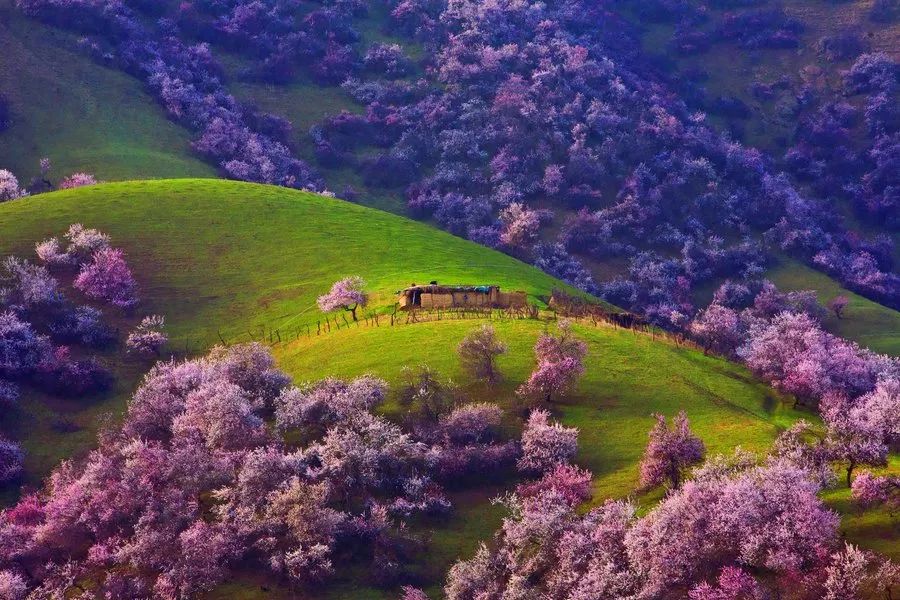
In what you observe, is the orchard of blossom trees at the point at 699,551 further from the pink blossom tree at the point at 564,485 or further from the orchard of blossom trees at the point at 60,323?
the orchard of blossom trees at the point at 60,323

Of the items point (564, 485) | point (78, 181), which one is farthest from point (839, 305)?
point (78, 181)

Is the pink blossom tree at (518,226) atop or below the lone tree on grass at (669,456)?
atop

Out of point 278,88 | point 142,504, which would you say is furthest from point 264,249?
point 278,88

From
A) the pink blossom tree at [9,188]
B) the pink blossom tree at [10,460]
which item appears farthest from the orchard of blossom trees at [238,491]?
the pink blossom tree at [9,188]

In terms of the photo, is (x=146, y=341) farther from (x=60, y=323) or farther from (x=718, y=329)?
(x=718, y=329)

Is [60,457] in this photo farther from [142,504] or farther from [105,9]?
[105,9]
